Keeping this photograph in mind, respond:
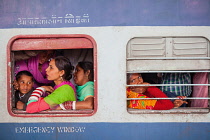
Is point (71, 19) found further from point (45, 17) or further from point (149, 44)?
point (149, 44)

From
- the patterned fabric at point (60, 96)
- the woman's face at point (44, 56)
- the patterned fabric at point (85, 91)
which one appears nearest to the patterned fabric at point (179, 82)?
A: the patterned fabric at point (85, 91)

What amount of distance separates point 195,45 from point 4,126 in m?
2.26

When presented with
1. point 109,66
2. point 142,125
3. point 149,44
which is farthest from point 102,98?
point 149,44

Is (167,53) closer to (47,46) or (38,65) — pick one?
(47,46)

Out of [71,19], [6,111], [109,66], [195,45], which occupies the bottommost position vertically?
[6,111]

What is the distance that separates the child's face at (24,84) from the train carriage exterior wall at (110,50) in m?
0.31

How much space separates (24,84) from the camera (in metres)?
2.87

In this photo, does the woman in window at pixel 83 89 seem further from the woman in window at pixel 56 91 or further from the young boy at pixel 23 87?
the young boy at pixel 23 87

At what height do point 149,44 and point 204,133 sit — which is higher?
point 149,44

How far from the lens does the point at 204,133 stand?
2.50 meters

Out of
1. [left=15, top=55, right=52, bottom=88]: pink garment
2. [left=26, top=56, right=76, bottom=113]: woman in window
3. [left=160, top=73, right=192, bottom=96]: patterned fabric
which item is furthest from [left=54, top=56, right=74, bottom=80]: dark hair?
[left=160, top=73, right=192, bottom=96]: patterned fabric

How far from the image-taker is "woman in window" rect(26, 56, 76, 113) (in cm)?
256

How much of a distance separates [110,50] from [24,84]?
118 centimetres

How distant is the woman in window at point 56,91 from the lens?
2.56 meters
